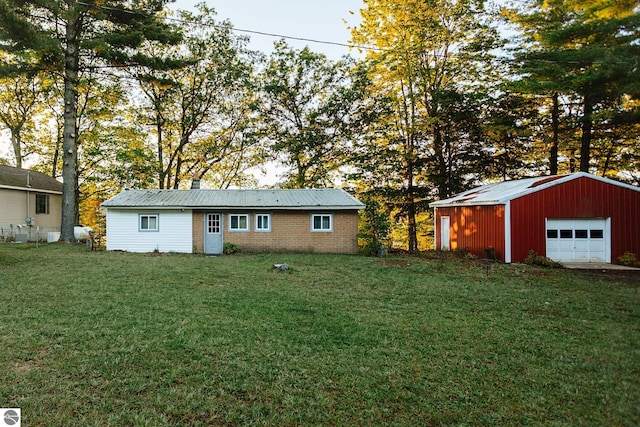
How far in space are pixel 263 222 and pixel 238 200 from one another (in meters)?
1.64

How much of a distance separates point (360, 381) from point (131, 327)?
3354mm

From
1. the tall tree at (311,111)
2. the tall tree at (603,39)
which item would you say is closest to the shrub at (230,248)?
the tall tree at (311,111)

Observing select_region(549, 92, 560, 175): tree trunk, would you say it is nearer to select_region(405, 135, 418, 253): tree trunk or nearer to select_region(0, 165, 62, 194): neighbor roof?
select_region(405, 135, 418, 253): tree trunk

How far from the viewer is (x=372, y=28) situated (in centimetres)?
2045

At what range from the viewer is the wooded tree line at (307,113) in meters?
16.3

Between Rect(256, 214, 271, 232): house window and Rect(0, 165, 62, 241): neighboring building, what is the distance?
11.0 meters

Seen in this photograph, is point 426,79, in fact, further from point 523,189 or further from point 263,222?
point 263,222

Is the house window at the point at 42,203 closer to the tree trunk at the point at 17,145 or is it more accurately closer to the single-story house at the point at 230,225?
the tree trunk at the point at 17,145

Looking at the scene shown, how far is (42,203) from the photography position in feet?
65.1

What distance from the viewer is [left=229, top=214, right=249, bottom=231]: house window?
49.4 ft

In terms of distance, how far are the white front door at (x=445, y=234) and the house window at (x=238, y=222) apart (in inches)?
375

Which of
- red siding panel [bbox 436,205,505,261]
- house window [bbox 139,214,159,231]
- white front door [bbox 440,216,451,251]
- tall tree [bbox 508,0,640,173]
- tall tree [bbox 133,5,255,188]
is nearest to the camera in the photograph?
tall tree [bbox 508,0,640,173]

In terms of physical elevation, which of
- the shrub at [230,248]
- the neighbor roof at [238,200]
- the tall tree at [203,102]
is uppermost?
the tall tree at [203,102]

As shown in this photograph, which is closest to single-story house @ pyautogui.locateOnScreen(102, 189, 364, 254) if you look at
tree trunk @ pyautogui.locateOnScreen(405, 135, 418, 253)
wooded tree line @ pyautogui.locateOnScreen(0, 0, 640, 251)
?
wooded tree line @ pyautogui.locateOnScreen(0, 0, 640, 251)
